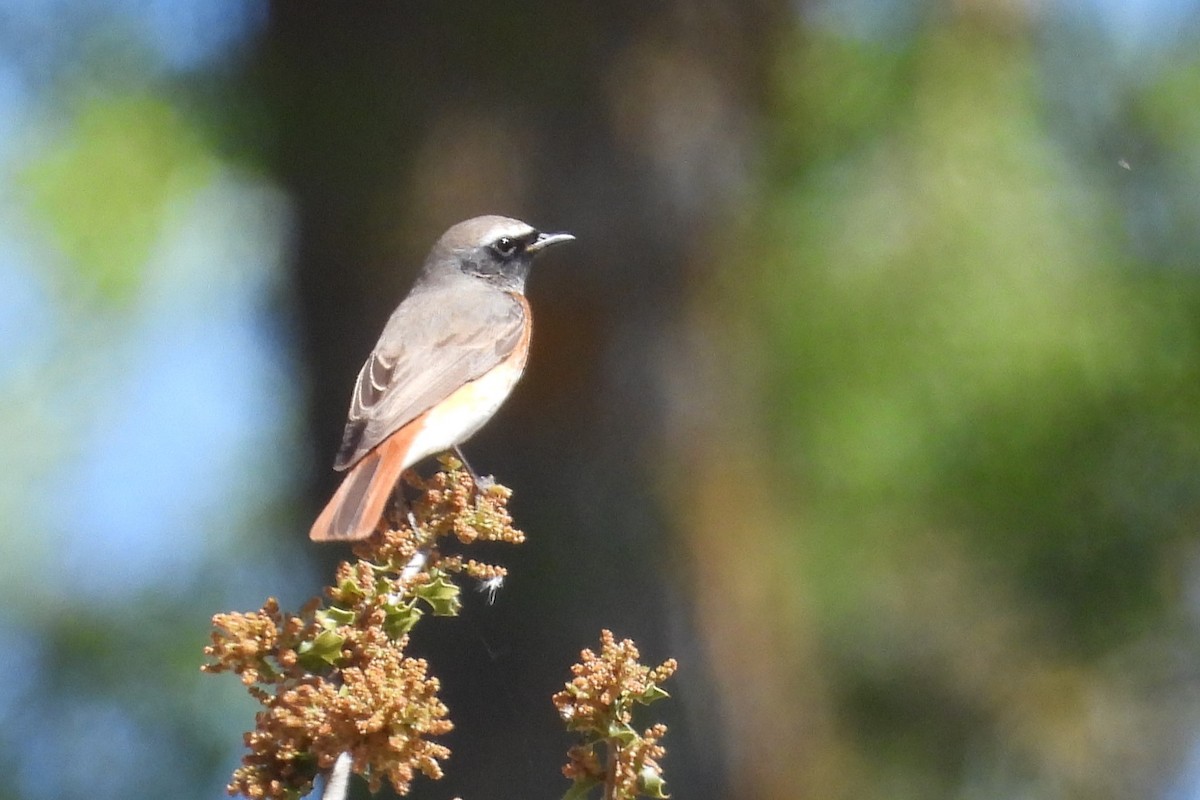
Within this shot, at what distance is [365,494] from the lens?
120 inches

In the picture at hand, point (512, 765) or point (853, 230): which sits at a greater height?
point (853, 230)

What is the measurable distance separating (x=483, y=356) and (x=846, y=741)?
2216 mm

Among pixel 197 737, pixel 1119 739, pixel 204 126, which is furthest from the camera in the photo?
pixel 1119 739

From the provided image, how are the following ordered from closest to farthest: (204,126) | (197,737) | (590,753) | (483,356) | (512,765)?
(590,753) < (483,356) < (512,765) < (204,126) < (197,737)

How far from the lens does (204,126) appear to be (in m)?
5.62

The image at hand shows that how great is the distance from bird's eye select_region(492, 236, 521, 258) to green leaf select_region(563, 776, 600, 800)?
3.18 meters

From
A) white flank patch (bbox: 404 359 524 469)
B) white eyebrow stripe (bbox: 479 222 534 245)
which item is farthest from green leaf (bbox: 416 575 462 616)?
white eyebrow stripe (bbox: 479 222 534 245)

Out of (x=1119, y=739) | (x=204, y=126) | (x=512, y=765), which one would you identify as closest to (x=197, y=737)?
(x=512, y=765)

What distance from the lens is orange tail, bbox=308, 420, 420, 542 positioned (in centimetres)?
275

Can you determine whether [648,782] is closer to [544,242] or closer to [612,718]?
[612,718]

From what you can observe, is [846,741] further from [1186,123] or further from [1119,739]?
[1186,123]

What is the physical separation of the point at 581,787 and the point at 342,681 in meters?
0.32

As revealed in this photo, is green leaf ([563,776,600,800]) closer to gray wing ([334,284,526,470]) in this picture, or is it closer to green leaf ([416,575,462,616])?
green leaf ([416,575,462,616])

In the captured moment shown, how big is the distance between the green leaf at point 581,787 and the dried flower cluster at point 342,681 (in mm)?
151
